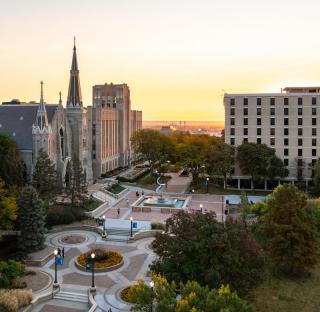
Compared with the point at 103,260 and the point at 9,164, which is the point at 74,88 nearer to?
the point at 9,164

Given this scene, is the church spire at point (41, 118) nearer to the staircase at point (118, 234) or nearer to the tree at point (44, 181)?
the tree at point (44, 181)

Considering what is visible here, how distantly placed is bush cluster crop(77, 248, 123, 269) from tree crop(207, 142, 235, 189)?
34.3 m

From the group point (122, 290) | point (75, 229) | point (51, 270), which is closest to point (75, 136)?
point (75, 229)

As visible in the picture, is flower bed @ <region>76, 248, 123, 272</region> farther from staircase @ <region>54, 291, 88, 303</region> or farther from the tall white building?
the tall white building

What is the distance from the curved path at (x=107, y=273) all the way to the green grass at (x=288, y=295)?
878cm

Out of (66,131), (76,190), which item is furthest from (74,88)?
(76,190)

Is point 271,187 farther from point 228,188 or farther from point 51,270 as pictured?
point 51,270

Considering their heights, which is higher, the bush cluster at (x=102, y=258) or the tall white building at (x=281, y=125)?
the tall white building at (x=281, y=125)

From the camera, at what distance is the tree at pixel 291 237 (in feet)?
95.9

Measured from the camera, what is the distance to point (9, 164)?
46.0m

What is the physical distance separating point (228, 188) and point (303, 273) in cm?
3817

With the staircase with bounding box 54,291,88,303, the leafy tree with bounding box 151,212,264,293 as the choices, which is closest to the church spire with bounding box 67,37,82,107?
the staircase with bounding box 54,291,88,303

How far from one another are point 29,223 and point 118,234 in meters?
10.0

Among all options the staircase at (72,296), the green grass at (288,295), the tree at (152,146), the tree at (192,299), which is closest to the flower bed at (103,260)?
the staircase at (72,296)
